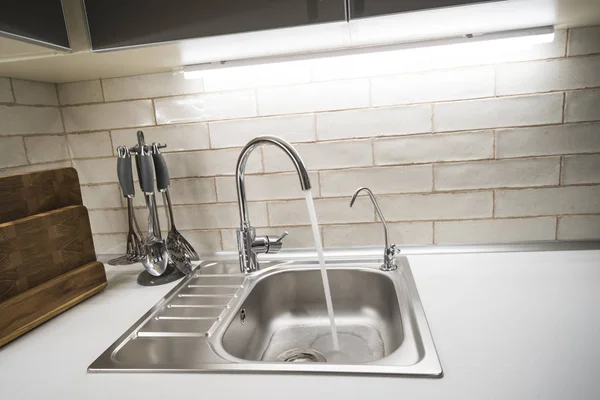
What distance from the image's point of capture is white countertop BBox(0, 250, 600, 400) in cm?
58

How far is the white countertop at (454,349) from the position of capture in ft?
1.89

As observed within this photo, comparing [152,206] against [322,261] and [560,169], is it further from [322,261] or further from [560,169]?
[560,169]

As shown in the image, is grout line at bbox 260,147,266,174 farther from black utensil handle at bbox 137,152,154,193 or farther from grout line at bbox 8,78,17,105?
grout line at bbox 8,78,17,105

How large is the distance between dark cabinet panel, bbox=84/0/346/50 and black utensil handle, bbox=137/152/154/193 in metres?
0.31

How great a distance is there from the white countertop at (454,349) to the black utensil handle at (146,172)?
0.29 metres

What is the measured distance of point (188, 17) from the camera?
75cm

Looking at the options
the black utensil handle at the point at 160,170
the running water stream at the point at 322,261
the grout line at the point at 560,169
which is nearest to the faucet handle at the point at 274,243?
the running water stream at the point at 322,261

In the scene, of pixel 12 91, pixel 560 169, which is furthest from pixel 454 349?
pixel 12 91

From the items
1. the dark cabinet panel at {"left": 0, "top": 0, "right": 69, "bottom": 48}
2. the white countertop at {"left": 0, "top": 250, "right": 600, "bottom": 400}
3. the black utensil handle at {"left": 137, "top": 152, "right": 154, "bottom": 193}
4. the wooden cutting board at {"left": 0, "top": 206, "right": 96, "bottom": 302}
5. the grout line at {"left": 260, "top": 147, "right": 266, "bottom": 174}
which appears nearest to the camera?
the white countertop at {"left": 0, "top": 250, "right": 600, "bottom": 400}

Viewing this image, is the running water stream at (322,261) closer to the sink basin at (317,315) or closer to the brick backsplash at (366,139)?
the sink basin at (317,315)

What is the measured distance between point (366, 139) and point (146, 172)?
630mm

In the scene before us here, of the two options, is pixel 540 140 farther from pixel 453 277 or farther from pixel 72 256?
pixel 72 256

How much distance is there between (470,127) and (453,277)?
1.38 ft

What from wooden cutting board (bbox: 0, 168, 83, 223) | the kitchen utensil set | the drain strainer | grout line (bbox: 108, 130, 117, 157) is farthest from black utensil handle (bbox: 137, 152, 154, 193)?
the drain strainer
